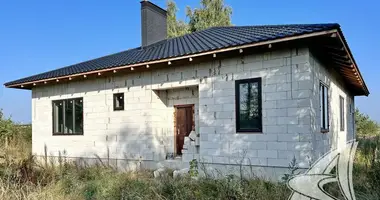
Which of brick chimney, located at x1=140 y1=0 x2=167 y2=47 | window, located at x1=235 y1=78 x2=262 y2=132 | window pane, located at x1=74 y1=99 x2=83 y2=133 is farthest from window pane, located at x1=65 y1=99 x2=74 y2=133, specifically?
window, located at x1=235 y1=78 x2=262 y2=132

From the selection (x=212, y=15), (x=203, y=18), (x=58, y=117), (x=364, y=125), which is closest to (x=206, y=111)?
(x=58, y=117)

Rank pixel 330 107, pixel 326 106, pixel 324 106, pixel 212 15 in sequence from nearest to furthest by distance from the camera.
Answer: pixel 324 106 → pixel 326 106 → pixel 330 107 → pixel 212 15

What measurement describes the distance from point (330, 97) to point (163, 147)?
6095 mm

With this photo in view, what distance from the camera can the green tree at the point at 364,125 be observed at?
27.4 m

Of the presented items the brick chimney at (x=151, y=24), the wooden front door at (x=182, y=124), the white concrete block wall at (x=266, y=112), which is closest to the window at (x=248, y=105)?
the white concrete block wall at (x=266, y=112)

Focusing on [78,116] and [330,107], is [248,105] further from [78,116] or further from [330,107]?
[78,116]

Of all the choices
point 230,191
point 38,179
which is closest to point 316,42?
point 230,191

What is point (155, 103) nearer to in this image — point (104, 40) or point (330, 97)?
point (330, 97)

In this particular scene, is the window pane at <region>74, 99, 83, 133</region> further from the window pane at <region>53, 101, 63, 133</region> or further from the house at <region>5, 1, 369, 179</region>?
the window pane at <region>53, 101, 63, 133</region>

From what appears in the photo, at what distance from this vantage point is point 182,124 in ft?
35.5

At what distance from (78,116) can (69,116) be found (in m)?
0.55

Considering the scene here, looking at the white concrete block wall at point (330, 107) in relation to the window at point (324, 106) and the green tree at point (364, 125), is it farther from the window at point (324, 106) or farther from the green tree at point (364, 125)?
the green tree at point (364, 125)

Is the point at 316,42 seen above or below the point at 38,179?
above

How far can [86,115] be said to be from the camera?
1199cm
